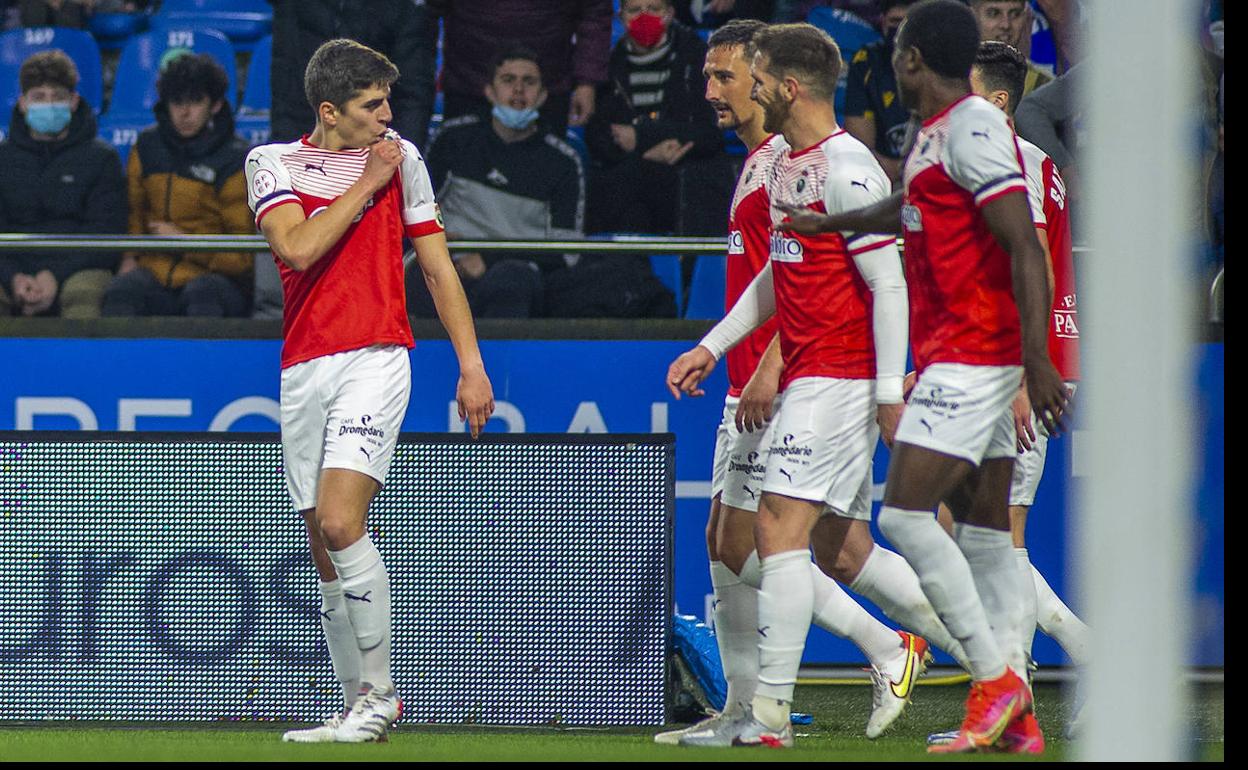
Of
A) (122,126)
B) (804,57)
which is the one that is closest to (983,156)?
(804,57)

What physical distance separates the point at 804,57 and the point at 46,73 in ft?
17.5

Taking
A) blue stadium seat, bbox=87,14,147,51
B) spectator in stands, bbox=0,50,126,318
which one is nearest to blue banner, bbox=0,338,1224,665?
spectator in stands, bbox=0,50,126,318

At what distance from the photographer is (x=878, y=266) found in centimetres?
543

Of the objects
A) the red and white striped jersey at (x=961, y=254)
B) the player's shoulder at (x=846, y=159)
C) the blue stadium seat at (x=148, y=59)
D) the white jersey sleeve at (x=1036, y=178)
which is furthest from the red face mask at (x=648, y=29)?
the red and white striped jersey at (x=961, y=254)

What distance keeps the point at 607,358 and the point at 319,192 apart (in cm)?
244

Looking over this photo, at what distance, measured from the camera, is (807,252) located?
18.2ft

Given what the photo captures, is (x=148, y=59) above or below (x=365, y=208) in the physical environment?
above

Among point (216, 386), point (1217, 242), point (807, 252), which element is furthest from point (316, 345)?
point (1217, 242)

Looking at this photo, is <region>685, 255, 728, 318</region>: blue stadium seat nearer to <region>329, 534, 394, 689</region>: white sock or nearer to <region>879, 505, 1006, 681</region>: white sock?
<region>329, 534, 394, 689</region>: white sock

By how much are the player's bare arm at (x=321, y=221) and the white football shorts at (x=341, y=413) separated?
0.33 m

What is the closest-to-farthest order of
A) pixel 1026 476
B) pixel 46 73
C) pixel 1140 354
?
pixel 1140 354 → pixel 1026 476 → pixel 46 73

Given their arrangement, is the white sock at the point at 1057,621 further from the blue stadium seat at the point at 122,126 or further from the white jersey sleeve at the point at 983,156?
the blue stadium seat at the point at 122,126

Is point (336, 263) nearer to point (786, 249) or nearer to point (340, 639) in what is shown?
point (340, 639)

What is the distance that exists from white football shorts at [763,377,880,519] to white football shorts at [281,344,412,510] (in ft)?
3.81
